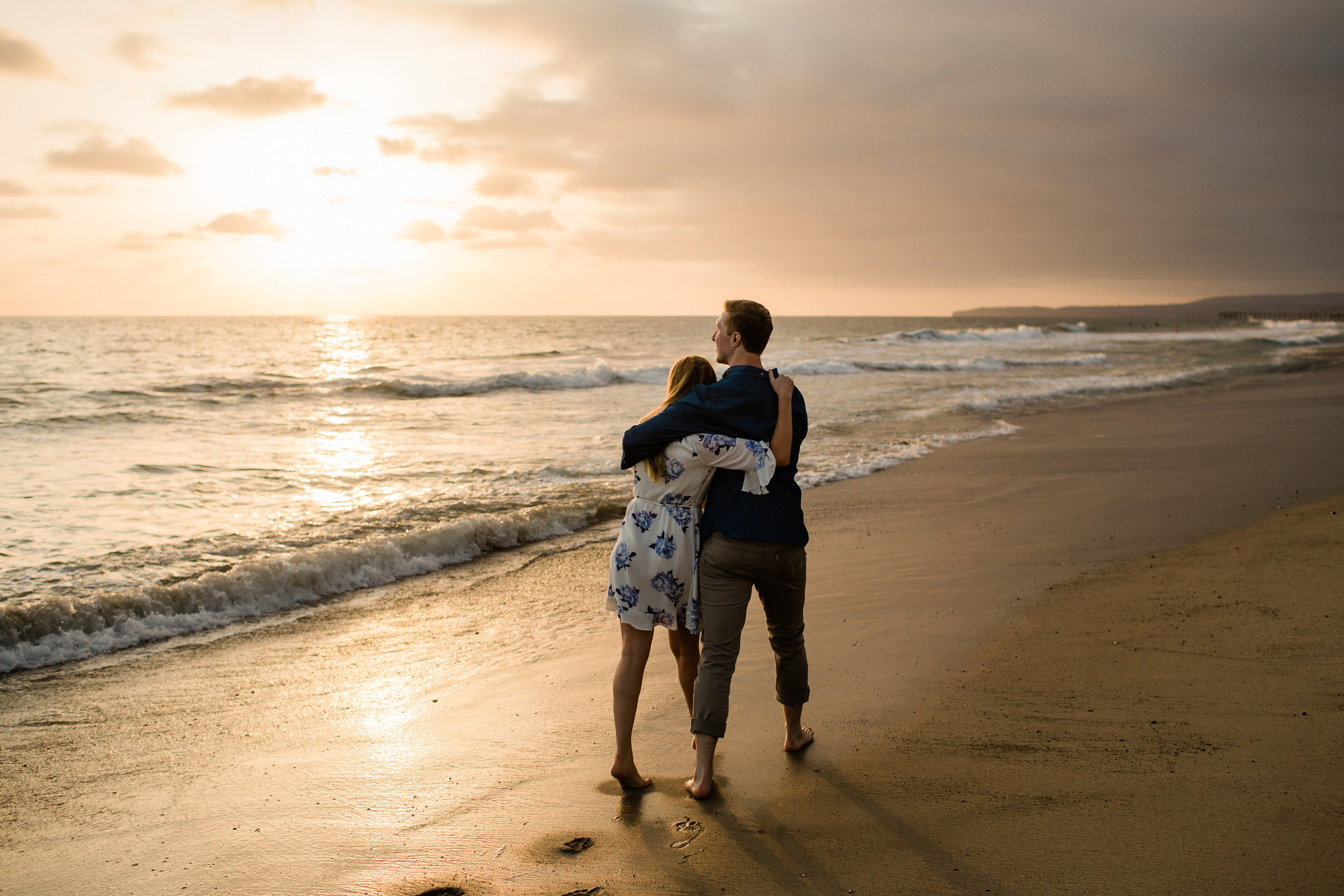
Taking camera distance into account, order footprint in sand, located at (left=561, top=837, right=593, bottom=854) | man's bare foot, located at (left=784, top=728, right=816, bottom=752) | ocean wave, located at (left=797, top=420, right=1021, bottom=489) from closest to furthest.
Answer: footprint in sand, located at (left=561, top=837, right=593, bottom=854)
man's bare foot, located at (left=784, top=728, right=816, bottom=752)
ocean wave, located at (left=797, top=420, right=1021, bottom=489)

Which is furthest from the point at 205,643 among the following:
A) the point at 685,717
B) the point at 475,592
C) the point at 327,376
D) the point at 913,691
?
the point at 327,376

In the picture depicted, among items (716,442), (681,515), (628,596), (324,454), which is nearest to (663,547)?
(681,515)

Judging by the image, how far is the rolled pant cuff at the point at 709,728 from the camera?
3227mm

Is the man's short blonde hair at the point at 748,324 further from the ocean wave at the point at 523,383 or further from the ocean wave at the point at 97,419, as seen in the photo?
the ocean wave at the point at 523,383

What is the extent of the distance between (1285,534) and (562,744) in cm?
620

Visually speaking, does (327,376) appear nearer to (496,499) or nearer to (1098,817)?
(496,499)

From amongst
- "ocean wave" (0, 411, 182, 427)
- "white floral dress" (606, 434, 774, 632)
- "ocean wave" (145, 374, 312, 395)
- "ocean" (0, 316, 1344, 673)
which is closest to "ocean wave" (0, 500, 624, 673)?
"ocean" (0, 316, 1344, 673)

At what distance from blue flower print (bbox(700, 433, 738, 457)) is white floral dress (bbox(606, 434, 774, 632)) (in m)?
0.08

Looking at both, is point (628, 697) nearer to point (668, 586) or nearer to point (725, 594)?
point (668, 586)

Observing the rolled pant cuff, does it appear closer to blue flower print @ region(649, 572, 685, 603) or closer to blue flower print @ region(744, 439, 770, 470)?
blue flower print @ region(649, 572, 685, 603)

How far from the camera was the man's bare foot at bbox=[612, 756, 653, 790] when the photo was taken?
3285 mm

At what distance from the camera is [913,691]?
4.11m

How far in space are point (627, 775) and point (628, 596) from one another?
2.40 ft

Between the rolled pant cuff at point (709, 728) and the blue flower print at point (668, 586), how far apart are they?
49cm
